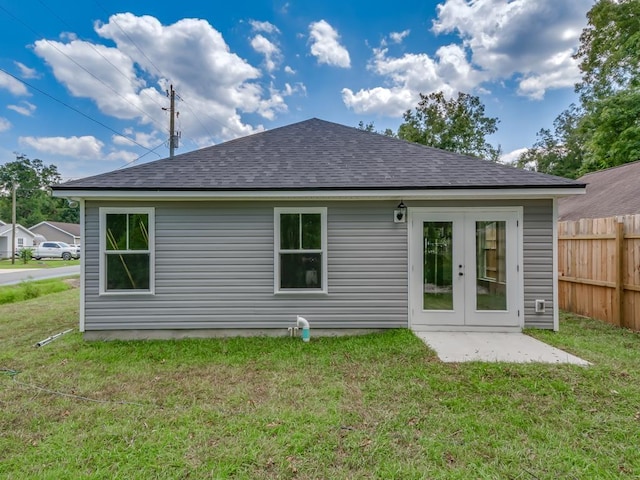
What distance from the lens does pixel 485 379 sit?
3506mm

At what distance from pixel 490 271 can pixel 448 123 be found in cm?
1582

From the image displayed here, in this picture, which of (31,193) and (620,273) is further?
(31,193)

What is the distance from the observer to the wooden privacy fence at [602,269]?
541cm

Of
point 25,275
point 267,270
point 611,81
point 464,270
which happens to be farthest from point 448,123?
point 25,275

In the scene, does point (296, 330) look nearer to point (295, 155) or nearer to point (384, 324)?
point (384, 324)

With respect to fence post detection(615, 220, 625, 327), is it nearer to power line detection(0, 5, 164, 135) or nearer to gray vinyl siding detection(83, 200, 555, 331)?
gray vinyl siding detection(83, 200, 555, 331)

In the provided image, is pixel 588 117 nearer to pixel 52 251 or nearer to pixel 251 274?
pixel 251 274

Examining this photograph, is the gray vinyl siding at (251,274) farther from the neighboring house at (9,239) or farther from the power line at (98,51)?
the neighboring house at (9,239)

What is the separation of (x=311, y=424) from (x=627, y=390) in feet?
10.7

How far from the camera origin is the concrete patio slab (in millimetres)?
4090

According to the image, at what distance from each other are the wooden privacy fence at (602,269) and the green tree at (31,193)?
5427 centimetres

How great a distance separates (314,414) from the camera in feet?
9.41

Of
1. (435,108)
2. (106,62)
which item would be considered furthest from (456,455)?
(435,108)

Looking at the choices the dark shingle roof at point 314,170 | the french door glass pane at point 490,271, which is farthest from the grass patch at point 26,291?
the french door glass pane at point 490,271
